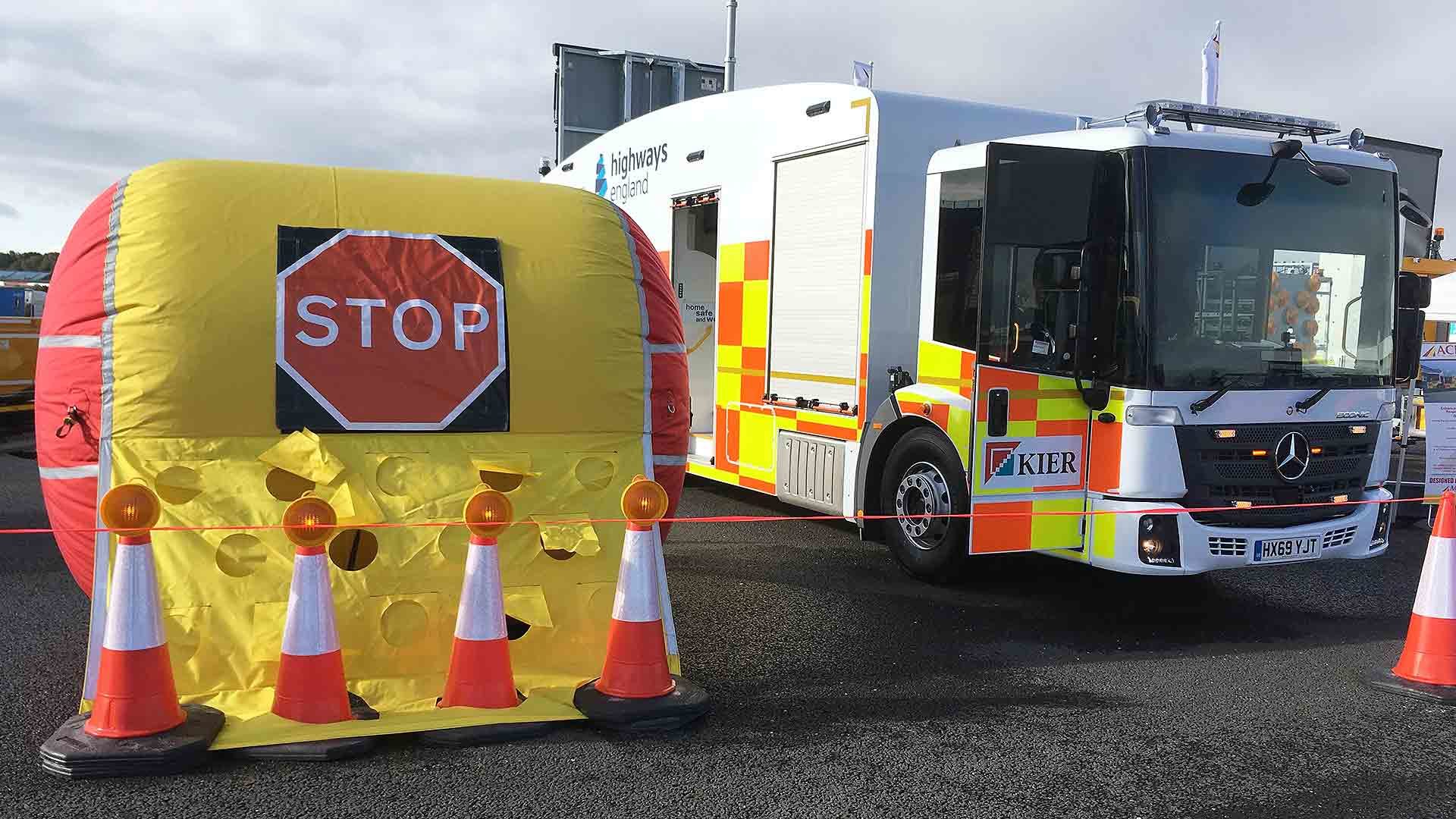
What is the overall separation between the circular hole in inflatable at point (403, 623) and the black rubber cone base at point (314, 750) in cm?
47

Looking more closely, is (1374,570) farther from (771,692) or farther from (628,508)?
(628,508)

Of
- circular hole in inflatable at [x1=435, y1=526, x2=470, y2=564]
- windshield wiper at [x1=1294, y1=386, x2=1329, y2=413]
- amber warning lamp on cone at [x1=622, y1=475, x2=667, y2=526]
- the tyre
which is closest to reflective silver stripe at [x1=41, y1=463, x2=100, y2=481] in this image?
circular hole in inflatable at [x1=435, y1=526, x2=470, y2=564]

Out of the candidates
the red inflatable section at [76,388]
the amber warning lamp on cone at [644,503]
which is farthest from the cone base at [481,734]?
the red inflatable section at [76,388]

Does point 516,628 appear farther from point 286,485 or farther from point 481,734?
point 286,485

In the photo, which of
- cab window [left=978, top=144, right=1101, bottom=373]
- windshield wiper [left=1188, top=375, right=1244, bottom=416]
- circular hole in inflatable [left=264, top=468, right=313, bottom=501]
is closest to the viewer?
circular hole in inflatable [left=264, top=468, right=313, bottom=501]

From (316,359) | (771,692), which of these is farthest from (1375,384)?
(316,359)

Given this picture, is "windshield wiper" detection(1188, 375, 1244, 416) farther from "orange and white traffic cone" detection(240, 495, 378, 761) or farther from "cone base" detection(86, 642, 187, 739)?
"cone base" detection(86, 642, 187, 739)

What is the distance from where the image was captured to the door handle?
5.81 meters

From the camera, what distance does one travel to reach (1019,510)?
19.3ft

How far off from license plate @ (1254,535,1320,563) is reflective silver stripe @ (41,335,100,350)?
532 cm

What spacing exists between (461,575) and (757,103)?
479cm

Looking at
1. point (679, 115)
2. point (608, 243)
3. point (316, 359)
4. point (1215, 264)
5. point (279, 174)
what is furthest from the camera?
point (679, 115)

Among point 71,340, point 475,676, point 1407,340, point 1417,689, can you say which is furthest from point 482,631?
point 1407,340

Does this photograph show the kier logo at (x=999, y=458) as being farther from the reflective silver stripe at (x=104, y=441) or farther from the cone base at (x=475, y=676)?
the reflective silver stripe at (x=104, y=441)
